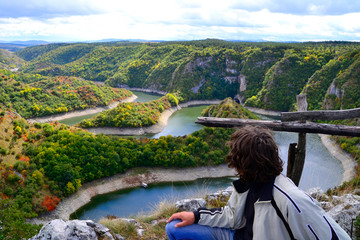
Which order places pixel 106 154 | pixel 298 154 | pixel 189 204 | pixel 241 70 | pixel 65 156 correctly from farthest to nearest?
pixel 241 70 → pixel 106 154 → pixel 65 156 → pixel 189 204 → pixel 298 154

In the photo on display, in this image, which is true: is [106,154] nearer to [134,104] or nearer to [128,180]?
[128,180]

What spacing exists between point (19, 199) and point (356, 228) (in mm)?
23726

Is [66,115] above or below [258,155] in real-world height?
below

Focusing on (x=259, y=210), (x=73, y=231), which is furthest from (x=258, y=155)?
(x=73, y=231)

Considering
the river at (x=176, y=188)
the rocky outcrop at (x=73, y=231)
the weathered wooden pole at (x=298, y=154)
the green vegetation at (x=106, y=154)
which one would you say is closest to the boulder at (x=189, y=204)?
the rocky outcrop at (x=73, y=231)

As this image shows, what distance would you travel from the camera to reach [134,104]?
189ft

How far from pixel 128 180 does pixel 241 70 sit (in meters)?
71.6

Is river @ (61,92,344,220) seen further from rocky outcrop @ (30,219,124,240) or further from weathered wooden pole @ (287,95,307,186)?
rocky outcrop @ (30,219,124,240)

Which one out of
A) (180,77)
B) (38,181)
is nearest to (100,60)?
(180,77)

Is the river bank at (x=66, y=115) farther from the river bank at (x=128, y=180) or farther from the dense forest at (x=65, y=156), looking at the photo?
the river bank at (x=128, y=180)

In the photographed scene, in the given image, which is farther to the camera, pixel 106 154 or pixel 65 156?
pixel 106 154

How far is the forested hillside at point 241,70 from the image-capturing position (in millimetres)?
61281

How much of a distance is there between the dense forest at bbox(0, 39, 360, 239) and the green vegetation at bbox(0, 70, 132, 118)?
0.71ft

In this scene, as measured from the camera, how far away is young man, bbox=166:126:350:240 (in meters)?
2.12
